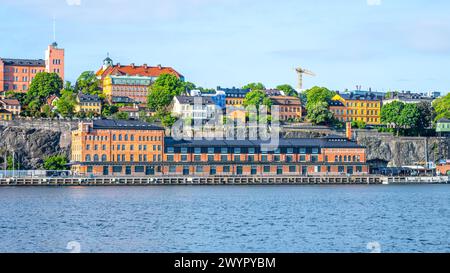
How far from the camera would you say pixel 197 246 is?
41.5m

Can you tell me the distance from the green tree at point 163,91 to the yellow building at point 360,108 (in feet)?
99.6

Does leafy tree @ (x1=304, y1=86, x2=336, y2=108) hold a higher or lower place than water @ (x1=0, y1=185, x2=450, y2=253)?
higher

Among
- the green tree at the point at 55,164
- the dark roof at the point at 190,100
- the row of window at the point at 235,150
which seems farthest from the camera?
the dark roof at the point at 190,100

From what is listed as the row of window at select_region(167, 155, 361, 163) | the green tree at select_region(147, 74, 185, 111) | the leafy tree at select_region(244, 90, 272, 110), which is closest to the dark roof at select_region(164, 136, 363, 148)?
the row of window at select_region(167, 155, 361, 163)

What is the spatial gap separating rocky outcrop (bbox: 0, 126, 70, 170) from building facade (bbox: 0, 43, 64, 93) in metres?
38.6

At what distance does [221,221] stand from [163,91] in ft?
312

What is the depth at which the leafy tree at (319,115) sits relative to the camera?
141125 mm

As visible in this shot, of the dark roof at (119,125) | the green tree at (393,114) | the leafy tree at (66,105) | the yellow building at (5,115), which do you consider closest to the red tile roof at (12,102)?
the leafy tree at (66,105)

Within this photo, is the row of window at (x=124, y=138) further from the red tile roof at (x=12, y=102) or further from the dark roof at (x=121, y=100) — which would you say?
the dark roof at (x=121, y=100)

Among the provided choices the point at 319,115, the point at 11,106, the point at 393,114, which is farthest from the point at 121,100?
the point at 393,114

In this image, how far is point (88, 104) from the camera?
142m

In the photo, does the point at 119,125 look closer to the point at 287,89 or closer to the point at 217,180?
the point at 217,180

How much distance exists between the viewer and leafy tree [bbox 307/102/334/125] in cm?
14112

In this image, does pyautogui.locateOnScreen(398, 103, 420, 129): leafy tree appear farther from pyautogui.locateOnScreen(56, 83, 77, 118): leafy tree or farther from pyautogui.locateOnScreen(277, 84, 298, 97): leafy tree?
pyautogui.locateOnScreen(56, 83, 77, 118): leafy tree
